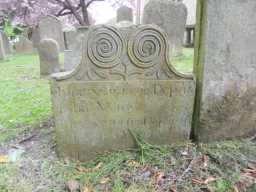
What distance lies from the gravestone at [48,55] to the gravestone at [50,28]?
595 centimetres

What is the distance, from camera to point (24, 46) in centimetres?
1352

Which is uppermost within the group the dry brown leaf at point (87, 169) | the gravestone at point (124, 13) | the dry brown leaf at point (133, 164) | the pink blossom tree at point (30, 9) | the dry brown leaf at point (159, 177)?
the pink blossom tree at point (30, 9)

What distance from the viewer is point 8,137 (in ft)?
9.00

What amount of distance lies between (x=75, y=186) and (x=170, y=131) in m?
1.05

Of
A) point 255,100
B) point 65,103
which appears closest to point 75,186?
point 65,103

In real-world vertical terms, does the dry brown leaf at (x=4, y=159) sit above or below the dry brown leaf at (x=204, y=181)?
above

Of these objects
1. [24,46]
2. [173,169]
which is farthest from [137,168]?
[24,46]

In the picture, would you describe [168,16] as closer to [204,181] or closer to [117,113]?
[117,113]

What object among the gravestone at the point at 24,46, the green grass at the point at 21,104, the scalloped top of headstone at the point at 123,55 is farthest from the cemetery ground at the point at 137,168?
the gravestone at the point at 24,46

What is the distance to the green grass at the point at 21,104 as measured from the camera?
3059 millimetres

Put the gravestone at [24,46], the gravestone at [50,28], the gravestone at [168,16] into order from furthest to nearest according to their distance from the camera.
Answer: the gravestone at [24,46], the gravestone at [50,28], the gravestone at [168,16]

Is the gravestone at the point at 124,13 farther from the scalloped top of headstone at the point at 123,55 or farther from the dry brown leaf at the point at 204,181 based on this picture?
the dry brown leaf at the point at 204,181

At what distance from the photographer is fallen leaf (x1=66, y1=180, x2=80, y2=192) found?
1847mm

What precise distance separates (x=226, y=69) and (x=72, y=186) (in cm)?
175
